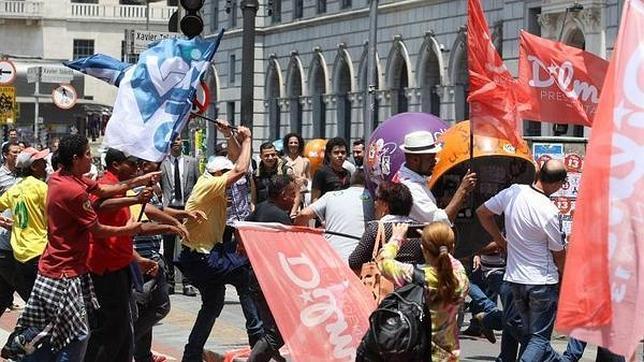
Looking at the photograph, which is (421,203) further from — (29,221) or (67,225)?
(29,221)

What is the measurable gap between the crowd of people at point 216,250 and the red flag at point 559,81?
1.06 m

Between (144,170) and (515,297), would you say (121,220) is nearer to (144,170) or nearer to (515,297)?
(144,170)

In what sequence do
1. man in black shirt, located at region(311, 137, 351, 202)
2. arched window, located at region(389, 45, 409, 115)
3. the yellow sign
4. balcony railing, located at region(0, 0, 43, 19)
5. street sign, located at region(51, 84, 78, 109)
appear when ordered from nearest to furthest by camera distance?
man in black shirt, located at region(311, 137, 351, 202)
the yellow sign
street sign, located at region(51, 84, 78, 109)
arched window, located at region(389, 45, 409, 115)
balcony railing, located at region(0, 0, 43, 19)

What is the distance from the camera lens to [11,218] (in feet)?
45.8

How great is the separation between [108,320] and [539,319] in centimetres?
279

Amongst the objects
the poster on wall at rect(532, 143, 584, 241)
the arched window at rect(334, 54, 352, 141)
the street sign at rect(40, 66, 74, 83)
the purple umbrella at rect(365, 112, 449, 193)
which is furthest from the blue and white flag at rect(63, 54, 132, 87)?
the arched window at rect(334, 54, 352, 141)

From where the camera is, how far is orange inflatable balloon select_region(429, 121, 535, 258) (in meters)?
13.5

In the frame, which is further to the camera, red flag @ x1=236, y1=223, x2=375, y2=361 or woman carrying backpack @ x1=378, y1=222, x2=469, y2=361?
red flag @ x1=236, y1=223, x2=375, y2=361

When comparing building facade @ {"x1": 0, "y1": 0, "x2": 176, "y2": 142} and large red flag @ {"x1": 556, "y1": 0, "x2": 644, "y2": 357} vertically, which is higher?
building facade @ {"x1": 0, "y1": 0, "x2": 176, "y2": 142}

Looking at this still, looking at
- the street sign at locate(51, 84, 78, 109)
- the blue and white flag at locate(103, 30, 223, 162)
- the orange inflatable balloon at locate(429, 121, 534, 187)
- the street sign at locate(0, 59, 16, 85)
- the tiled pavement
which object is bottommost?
the tiled pavement

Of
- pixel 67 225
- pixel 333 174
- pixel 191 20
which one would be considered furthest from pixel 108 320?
pixel 191 20

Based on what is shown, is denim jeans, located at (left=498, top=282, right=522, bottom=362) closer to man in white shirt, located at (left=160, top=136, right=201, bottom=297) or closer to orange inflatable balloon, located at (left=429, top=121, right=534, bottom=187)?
orange inflatable balloon, located at (left=429, top=121, right=534, bottom=187)

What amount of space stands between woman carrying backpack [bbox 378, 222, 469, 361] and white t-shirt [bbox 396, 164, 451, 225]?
124 centimetres

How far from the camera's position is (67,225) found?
10.1 m
